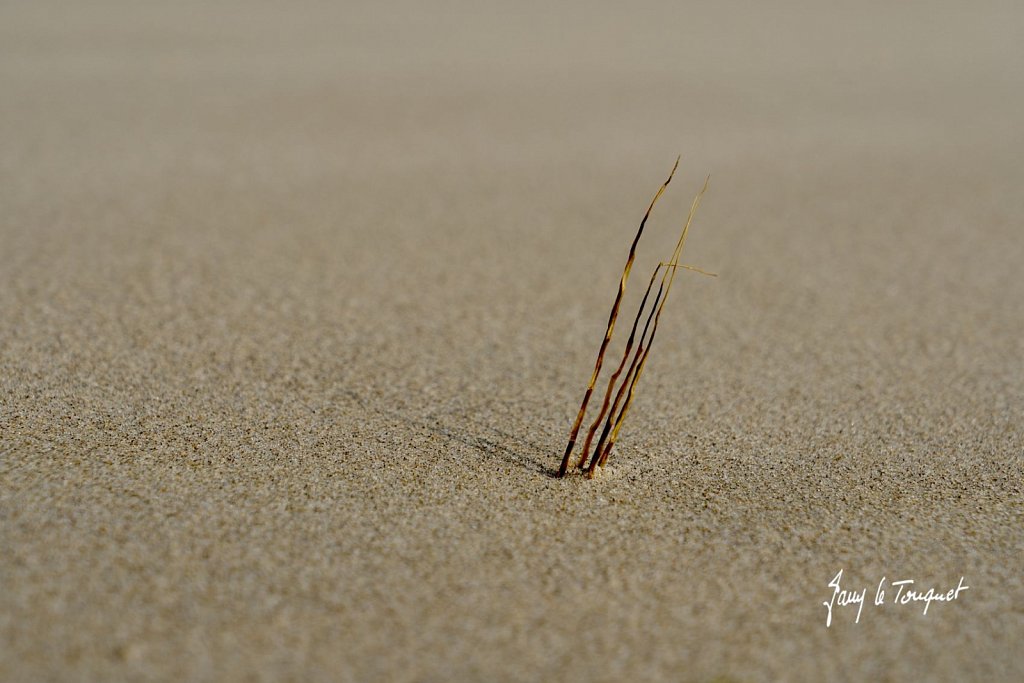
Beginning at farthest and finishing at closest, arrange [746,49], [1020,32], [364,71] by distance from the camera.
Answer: [1020,32] < [746,49] < [364,71]

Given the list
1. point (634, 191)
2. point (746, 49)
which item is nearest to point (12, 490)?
point (634, 191)

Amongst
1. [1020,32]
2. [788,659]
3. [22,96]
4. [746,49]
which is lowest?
[22,96]

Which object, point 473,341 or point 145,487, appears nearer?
point 145,487

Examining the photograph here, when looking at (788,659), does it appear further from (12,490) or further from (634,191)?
(634,191)
